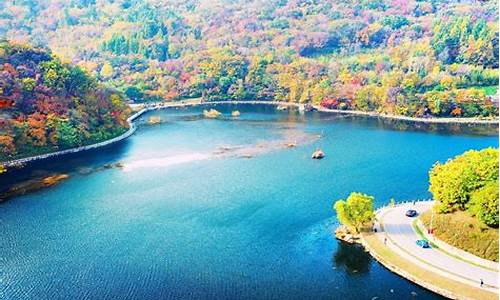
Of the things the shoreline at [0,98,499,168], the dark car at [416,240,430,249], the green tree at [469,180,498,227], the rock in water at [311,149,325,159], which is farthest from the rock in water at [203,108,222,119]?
the green tree at [469,180,498,227]

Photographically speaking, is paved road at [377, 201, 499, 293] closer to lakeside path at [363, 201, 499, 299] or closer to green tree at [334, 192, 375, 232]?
lakeside path at [363, 201, 499, 299]

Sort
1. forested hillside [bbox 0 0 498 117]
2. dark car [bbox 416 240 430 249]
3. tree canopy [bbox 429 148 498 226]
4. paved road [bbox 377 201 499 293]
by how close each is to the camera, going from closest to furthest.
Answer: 1. paved road [bbox 377 201 499 293]
2. tree canopy [bbox 429 148 498 226]
3. dark car [bbox 416 240 430 249]
4. forested hillside [bbox 0 0 498 117]

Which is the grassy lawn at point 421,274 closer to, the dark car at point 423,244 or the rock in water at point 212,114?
the dark car at point 423,244

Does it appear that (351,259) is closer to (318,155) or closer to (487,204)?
(487,204)

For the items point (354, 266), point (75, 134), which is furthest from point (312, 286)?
point (75, 134)

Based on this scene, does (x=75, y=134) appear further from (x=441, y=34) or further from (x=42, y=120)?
(x=441, y=34)

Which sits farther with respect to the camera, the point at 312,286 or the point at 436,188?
the point at 436,188
